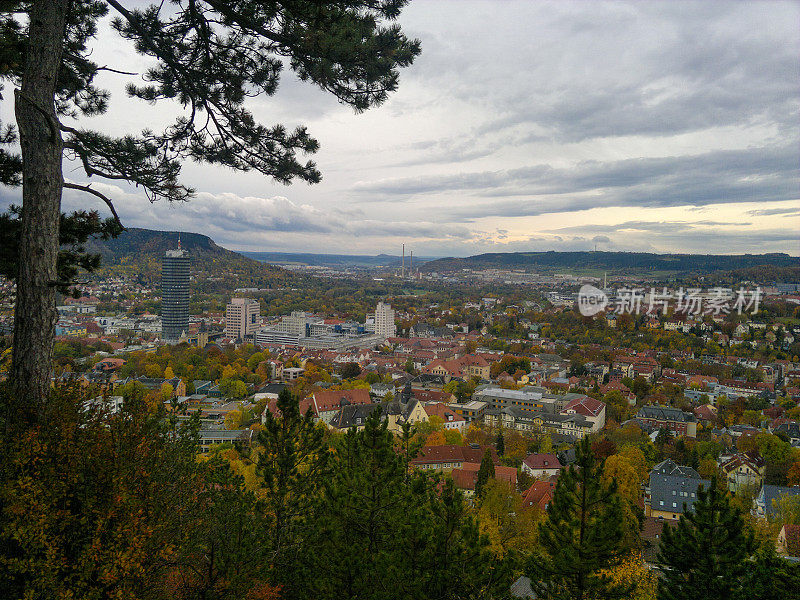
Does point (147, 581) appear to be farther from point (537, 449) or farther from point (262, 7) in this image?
point (537, 449)

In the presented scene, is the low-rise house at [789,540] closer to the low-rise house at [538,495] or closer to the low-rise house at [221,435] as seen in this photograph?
the low-rise house at [538,495]

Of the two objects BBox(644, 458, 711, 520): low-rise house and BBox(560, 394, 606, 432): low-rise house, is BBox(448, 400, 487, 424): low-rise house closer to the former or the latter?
BBox(560, 394, 606, 432): low-rise house

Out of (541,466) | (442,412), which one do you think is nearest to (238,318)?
(442,412)

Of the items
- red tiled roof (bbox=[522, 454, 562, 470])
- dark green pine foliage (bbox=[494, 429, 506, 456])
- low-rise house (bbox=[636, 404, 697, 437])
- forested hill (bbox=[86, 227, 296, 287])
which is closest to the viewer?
red tiled roof (bbox=[522, 454, 562, 470])

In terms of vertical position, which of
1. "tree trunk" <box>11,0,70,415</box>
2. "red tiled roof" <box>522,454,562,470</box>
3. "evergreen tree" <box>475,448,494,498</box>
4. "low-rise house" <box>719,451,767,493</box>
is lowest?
"low-rise house" <box>719,451,767,493</box>

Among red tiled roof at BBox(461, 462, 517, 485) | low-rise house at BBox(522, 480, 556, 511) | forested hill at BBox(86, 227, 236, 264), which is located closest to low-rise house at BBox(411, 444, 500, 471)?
red tiled roof at BBox(461, 462, 517, 485)

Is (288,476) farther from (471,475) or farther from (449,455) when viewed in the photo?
(449,455)

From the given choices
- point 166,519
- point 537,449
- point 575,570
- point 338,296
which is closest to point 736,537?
point 575,570
